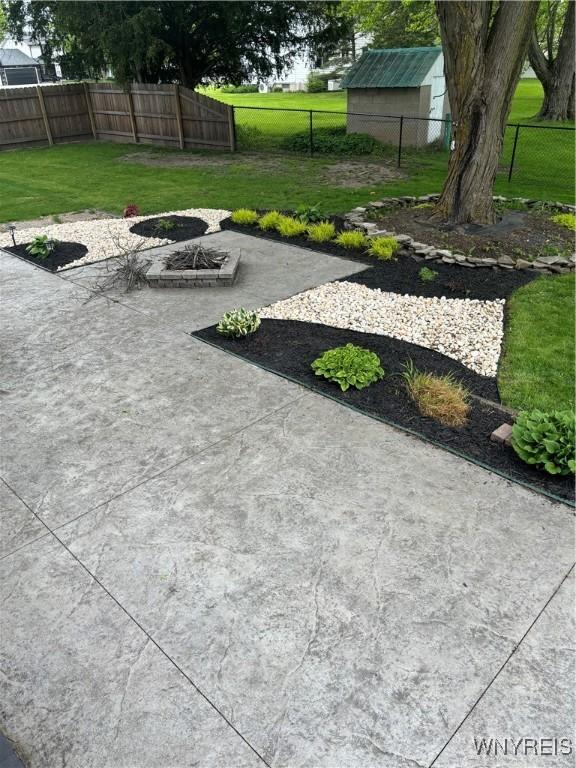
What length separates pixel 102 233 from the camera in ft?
30.0

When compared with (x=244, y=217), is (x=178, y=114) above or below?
above

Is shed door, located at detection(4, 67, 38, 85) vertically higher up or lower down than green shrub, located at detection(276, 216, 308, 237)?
higher up

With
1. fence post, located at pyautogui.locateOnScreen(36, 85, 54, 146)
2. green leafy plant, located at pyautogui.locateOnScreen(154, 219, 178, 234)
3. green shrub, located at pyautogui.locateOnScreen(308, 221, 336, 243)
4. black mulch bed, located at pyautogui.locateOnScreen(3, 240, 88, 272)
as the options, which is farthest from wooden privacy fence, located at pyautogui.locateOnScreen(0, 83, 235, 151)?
green shrub, located at pyautogui.locateOnScreen(308, 221, 336, 243)

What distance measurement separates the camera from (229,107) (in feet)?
51.7

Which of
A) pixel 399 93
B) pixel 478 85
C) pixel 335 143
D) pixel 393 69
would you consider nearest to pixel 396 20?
pixel 393 69

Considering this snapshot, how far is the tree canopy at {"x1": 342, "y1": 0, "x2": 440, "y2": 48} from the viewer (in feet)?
68.9

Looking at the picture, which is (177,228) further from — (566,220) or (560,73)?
(560,73)

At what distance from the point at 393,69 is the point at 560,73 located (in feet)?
24.2

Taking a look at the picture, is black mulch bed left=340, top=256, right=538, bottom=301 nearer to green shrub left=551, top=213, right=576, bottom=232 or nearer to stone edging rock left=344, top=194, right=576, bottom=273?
stone edging rock left=344, top=194, right=576, bottom=273

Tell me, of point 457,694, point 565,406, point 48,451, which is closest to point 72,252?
point 48,451

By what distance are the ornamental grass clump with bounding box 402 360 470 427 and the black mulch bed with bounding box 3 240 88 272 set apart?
5472mm

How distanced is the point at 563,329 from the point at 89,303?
17.0 feet

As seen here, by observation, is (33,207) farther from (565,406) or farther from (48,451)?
(565,406)

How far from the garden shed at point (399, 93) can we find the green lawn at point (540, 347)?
9.98m
